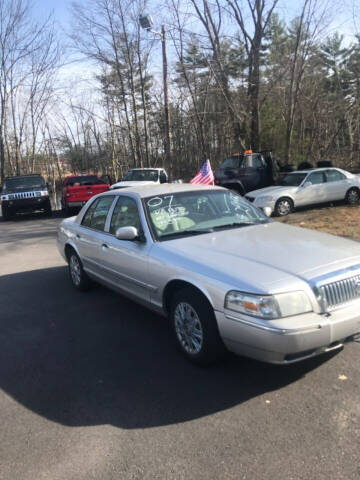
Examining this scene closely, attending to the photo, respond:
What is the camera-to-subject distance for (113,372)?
3.62 metres

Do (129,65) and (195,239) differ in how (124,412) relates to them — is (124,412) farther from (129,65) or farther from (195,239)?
(129,65)

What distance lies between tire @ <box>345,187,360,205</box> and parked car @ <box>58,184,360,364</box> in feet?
32.4

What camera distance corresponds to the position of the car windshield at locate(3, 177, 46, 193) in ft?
55.4

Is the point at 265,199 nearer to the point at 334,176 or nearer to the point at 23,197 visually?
the point at 334,176

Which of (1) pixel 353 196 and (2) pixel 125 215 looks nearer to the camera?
(2) pixel 125 215

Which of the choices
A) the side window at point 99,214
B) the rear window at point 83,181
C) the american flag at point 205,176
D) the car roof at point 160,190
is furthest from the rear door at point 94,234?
the rear window at point 83,181

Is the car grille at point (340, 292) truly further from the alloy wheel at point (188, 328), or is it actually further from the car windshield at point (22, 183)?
the car windshield at point (22, 183)

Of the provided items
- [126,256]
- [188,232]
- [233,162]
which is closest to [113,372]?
[126,256]

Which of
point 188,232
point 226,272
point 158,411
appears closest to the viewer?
point 158,411

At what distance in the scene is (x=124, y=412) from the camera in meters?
3.00

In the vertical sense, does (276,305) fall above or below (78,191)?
below

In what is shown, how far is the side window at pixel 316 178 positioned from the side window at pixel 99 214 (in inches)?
362

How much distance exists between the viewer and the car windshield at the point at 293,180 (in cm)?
1303

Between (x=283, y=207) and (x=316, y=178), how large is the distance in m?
1.68
